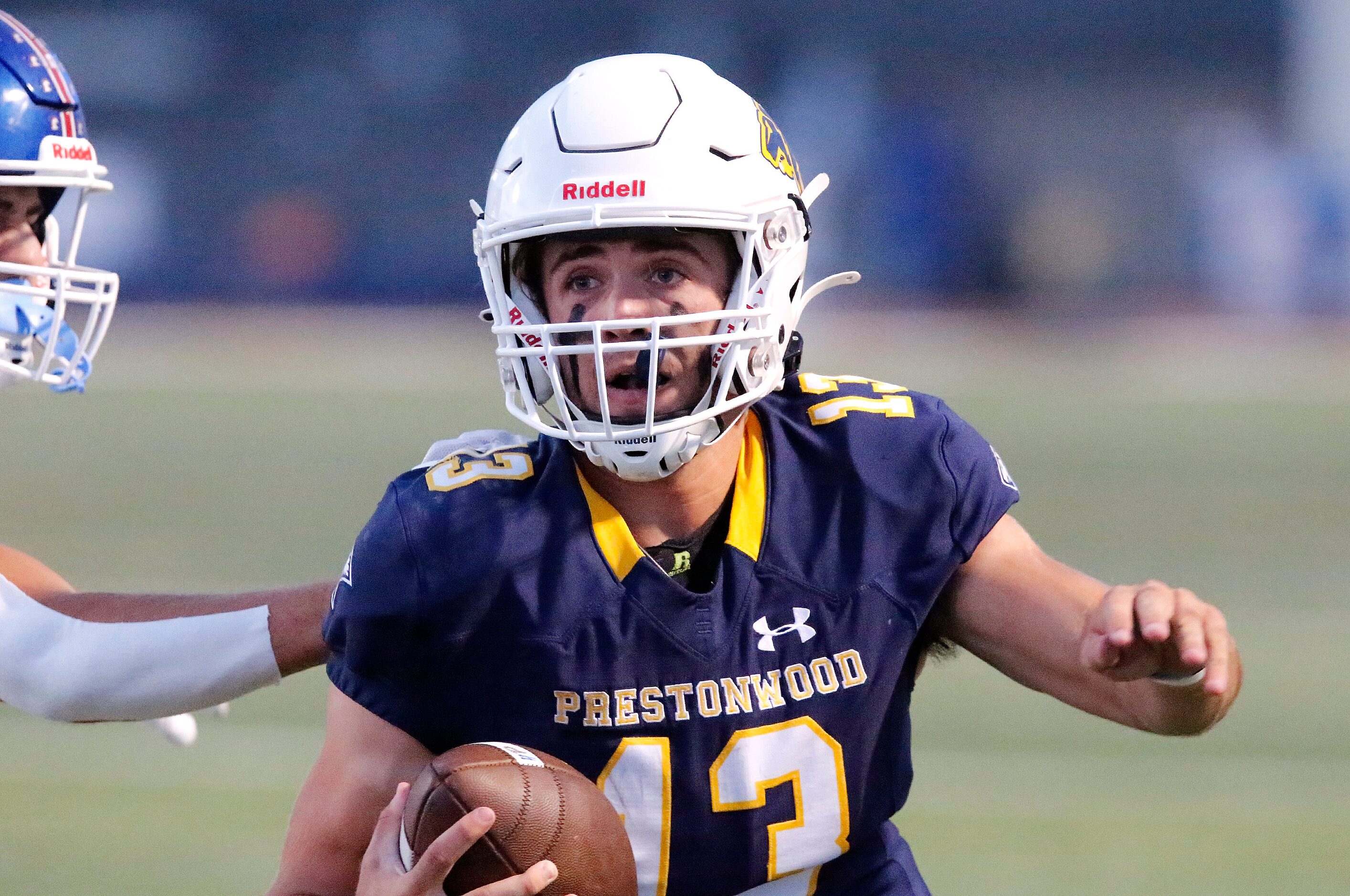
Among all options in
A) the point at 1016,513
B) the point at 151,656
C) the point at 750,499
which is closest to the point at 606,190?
the point at 750,499

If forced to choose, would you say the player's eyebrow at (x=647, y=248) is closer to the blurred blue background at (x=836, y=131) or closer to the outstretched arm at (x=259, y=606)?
the outstretched arm at (x=259, y=606)

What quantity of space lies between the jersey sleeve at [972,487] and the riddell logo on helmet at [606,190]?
0.54m

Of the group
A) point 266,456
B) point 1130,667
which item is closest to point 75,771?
point 1130,667

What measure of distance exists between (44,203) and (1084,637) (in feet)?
6.49

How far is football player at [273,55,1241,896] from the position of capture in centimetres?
223

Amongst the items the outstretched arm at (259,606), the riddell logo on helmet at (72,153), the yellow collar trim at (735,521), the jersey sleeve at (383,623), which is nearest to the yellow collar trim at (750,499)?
the yellow collar trim at (735,521)

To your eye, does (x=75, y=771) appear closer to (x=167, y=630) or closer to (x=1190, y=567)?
(x=167, y=630)

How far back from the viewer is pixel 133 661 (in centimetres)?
263

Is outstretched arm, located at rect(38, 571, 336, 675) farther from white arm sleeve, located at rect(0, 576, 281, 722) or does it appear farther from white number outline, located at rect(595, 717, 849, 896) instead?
white number outline, located at rect(595, 717, 849, 896)

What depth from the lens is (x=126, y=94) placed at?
1795 cm

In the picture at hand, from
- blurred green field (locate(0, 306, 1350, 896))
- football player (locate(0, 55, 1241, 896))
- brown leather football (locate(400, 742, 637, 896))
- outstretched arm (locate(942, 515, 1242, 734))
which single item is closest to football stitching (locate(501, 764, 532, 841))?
brown leather football (locate(400, 742, 637, 896))

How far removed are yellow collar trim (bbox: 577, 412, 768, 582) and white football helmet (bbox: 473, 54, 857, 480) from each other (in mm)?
72

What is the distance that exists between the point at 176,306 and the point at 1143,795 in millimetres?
13583

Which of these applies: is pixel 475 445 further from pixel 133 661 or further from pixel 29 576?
pixel 29 576
